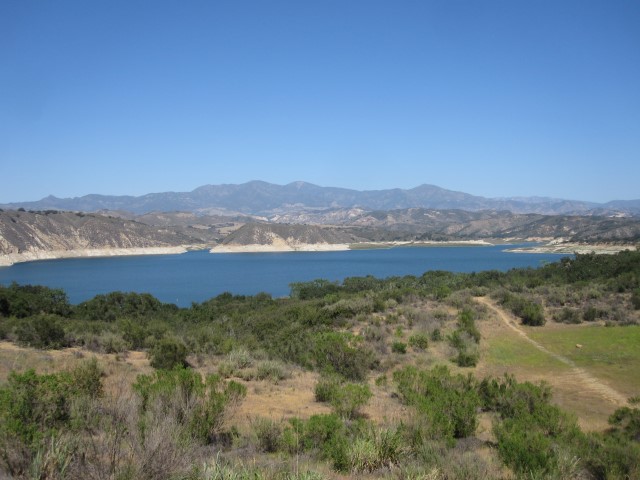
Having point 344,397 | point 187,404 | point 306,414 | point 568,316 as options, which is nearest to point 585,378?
point 568,316

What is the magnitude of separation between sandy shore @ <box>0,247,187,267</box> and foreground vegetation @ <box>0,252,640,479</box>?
310 ft

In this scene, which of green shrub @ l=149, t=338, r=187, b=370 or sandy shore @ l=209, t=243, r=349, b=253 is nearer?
green shrub @ l=149, t=338, r=187, b=370

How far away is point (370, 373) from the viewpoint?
12.5 meters

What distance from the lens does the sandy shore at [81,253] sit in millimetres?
94481

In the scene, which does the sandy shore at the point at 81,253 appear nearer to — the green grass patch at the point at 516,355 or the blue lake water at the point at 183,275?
the blue lake water at the point at 183,275

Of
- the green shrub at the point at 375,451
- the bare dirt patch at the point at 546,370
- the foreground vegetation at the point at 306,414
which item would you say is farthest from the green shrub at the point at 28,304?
the green shrub at the point at 375,451

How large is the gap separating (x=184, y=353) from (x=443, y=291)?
620 inches

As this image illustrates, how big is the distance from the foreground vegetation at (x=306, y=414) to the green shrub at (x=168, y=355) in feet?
0.12

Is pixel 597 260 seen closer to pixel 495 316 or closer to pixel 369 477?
pixel 495 316

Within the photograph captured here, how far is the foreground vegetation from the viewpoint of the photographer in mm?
4043

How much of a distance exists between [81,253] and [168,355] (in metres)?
111

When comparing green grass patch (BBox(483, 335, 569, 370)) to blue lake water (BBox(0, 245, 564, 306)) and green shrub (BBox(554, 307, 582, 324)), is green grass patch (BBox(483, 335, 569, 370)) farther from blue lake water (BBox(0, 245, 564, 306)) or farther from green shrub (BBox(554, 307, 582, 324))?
blue lake water (BBox(0, 245, 564, 306))

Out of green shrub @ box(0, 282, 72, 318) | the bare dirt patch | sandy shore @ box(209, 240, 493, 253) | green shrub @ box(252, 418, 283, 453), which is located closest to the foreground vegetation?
green shrub @ box(252, 418, 283, 453)

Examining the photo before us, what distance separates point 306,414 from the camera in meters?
7.58
